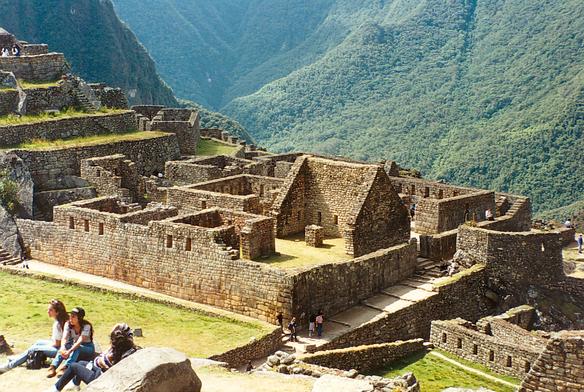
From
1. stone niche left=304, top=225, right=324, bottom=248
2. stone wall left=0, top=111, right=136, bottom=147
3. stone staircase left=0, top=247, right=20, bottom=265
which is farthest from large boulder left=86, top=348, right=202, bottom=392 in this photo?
stone wall left=0, top=111, right=136, bottom=147

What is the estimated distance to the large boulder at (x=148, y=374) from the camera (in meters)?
13.0

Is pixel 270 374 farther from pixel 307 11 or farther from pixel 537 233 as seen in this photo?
pixel 307 11

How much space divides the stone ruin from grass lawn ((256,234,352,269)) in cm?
20

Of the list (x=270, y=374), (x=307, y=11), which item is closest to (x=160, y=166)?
(x=270, y=374)

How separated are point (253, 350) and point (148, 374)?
8.50m

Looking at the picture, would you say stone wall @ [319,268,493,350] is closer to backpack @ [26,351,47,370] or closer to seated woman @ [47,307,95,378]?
backpack @ [26,351,47,370]

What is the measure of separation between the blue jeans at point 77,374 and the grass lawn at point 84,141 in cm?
2211

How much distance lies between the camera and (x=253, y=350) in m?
21.5

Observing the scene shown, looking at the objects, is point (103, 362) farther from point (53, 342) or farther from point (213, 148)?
point (213, 148)

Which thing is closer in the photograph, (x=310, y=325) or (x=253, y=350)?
(x=253, y=350)

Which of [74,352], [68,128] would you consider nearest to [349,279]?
[74,352]

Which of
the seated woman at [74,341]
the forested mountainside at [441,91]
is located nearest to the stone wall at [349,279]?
the seated woman at [74,341]

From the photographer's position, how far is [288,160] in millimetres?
44594

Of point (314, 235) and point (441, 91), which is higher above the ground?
point (441, 91)
